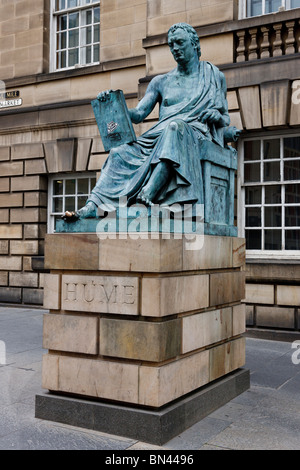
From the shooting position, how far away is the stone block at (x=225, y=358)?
15.3 feet

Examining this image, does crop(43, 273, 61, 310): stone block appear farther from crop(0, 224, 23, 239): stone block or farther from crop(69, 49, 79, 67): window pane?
crop(69, 49, 79, 67): window pane

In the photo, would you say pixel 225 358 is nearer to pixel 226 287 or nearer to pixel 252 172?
pixel 226 287

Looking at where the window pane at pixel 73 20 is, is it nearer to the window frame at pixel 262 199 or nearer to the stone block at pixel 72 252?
the window frame at pixel 262 199

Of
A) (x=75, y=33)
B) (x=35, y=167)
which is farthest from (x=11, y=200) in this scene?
(x=75, y=33)

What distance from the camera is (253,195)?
961 centimetres

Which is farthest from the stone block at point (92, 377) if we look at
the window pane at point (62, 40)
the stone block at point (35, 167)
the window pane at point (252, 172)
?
the window pane at point (62, 40)

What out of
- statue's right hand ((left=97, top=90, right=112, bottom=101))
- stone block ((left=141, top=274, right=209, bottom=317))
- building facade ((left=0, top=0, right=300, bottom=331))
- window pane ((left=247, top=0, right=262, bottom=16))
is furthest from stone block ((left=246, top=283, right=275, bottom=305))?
window pane ((left=247, top=0, right=262, bottom=16))

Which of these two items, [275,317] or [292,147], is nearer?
[275,317]

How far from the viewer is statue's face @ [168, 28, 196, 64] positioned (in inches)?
205

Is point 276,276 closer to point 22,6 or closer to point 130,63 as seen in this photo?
point 130,63

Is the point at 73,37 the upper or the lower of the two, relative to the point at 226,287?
upper

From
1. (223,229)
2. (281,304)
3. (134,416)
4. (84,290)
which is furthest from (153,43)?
(134,416)

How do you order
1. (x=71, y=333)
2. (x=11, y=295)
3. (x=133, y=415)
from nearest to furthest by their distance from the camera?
(x=133, y=415)
(x=71, y=333)
(x=11, y=295)

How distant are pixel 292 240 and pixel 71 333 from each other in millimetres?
5993
